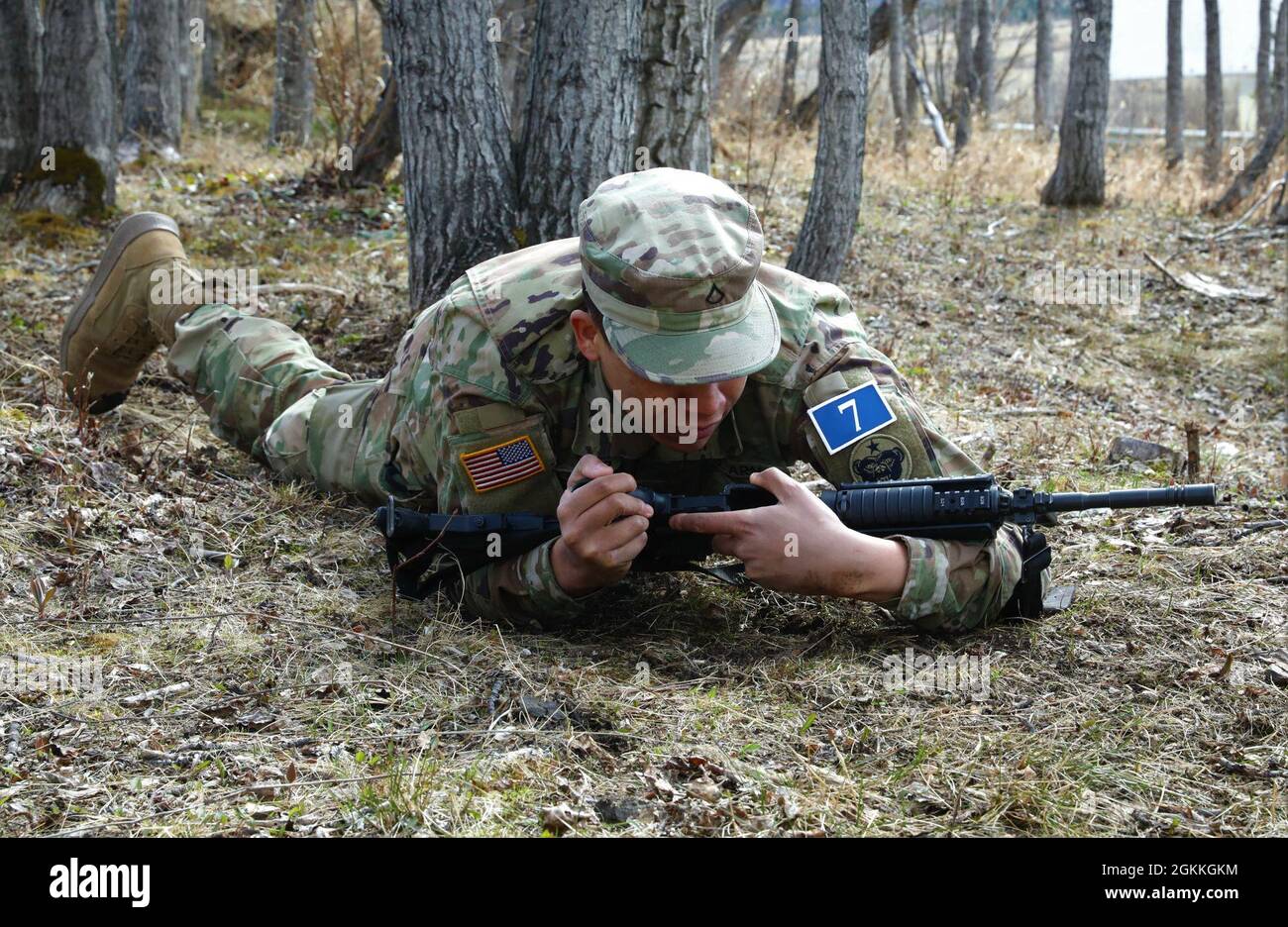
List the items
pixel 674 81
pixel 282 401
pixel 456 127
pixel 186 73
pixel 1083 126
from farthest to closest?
1. pixel 186 73
2. pixel 1083 126
3. pixel 674 81
4. pixel 456 127
5. pixel 282 401

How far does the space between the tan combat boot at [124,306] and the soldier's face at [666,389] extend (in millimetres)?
2424

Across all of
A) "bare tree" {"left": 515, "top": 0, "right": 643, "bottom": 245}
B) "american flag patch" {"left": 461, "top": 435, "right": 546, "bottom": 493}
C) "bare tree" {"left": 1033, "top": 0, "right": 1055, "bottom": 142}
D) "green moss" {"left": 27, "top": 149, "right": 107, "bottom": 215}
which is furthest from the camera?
"bare tree" {"left": 1033, "top": 0, "right": 1055, "bottom": 142}

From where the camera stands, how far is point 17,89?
8062 millimetres

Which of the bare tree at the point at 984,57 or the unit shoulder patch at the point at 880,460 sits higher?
the bare tree at the point at 984,57

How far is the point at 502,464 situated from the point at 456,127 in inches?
95.4

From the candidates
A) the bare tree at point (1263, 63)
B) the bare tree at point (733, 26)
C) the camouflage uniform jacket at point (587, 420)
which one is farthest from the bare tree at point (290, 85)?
the bare tree at point (1263, 63)

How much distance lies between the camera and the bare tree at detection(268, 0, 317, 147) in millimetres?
14438

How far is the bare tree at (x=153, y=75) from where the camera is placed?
1226 centimetres

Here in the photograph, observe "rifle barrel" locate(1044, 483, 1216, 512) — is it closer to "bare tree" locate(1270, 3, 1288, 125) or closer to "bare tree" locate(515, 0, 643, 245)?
"bare tree" locate(515, 0, 643, 245)

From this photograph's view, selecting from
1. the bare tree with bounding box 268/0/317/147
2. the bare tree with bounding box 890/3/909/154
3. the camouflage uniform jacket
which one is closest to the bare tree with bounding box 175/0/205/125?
the bare tree with bounding box 268/0/317/147

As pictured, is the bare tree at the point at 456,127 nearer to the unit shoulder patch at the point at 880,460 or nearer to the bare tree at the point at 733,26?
the unit shoulder patch at the point at 880,460

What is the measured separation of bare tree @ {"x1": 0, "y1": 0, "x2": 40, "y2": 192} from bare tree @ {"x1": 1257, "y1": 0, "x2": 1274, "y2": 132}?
14822 millimetres

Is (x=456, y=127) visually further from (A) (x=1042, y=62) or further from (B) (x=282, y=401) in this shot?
(A) (x=1042, y=62)

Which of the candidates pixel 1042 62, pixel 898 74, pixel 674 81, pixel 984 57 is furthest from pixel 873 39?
pixel 674 81
